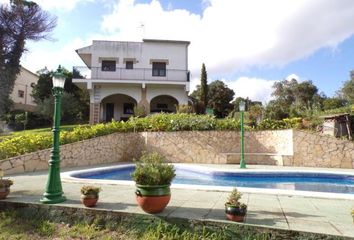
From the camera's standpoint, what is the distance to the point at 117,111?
27.9m

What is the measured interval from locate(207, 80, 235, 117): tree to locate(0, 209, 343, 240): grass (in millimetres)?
33574

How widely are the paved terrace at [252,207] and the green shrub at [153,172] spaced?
571 millimetres

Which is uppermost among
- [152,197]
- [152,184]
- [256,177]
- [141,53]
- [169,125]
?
[141,53]

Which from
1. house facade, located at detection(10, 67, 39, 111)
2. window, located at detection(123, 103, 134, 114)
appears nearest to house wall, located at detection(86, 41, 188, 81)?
window, located at detection(123, 103, 134, 114)

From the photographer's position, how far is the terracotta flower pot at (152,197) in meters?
5.03

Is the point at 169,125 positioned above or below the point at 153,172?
above

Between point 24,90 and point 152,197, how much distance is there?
3888 centimetres

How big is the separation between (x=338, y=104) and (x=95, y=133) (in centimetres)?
2435

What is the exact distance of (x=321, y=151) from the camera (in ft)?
46.0

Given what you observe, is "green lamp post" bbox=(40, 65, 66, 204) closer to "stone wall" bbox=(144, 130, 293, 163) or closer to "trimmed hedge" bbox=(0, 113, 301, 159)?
"trimmed hedge" bbox=(0, 113, 301, 159)

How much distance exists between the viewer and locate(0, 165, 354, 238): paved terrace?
4781 mm

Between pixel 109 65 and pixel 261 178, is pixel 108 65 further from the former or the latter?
pixel 261 178

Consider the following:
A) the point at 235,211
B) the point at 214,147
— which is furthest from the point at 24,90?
the point at 235,211

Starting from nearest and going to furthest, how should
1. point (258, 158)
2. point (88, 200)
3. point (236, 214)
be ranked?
point (236, 214) < point (88, 200) < point (258, 158)
